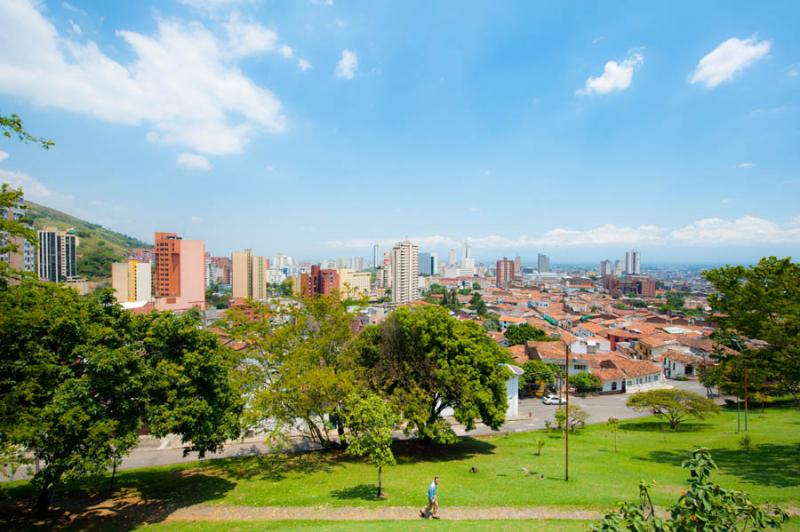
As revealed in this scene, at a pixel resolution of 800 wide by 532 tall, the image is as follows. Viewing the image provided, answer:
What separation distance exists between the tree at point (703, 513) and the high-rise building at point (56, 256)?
4648 inches

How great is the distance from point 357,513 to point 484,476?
593 cm

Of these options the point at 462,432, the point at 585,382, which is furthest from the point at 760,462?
the point at 585,382

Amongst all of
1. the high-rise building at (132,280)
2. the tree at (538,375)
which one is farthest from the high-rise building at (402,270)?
the tree at (538,375)

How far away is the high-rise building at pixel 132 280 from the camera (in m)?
84.4

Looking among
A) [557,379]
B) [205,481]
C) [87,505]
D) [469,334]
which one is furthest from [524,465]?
[557,379]

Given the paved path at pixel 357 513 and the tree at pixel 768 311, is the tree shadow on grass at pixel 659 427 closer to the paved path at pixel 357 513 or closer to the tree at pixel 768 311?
the tree at pixel 768 311

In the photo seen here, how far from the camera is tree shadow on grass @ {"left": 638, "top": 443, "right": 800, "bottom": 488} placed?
44.8ft

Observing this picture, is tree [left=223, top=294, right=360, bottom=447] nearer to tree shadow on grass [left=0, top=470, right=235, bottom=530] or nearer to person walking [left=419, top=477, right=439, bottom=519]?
tree shadow on grass [left=0, top=470, right=235, bottom=530]

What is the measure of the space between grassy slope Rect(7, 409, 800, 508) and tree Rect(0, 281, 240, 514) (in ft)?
10.4

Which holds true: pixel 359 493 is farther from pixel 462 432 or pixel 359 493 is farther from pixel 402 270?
pixel 402 270

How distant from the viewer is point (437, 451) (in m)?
20.4

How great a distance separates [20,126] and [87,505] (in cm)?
1208

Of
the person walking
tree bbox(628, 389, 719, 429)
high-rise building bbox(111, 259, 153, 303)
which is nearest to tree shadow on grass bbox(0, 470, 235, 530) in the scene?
the person walking

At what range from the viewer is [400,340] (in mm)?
20188
